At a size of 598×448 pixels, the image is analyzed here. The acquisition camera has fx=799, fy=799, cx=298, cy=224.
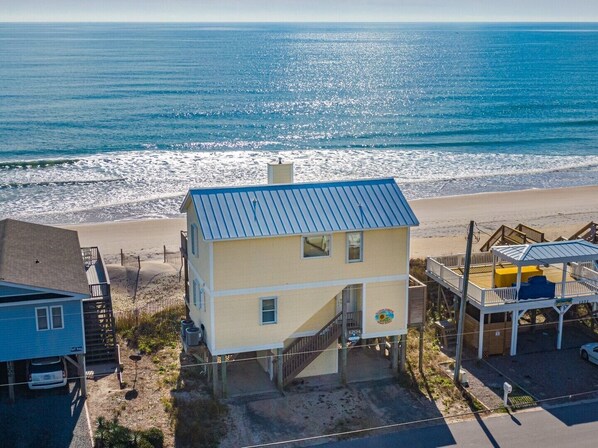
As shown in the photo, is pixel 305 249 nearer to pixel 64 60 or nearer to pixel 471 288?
pixel 471 288

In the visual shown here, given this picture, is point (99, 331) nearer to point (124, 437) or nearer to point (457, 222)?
point (124, 437)

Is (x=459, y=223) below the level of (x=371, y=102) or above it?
below

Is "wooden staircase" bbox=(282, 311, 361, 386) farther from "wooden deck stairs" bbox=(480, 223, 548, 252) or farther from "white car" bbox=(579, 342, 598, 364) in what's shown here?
"wooden deck stairs" bbox=(480, 223, 548, 252)

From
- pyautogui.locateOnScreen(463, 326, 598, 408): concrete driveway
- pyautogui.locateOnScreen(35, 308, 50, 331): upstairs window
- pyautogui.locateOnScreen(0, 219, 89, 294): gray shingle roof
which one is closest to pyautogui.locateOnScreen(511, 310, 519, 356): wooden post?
pyautogui.locateOnScreen(463, 326, 598, 408): concrete driveway

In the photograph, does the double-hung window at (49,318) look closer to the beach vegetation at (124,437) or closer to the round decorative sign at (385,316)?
the beach vegetation at (124,437)

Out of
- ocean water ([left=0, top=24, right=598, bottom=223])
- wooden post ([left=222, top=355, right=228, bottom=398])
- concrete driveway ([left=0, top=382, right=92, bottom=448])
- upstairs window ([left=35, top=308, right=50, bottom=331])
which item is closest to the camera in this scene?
concrete driveway ([left=0, top=382, right=92, bottom=448])

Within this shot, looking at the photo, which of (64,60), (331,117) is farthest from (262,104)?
(64,60)

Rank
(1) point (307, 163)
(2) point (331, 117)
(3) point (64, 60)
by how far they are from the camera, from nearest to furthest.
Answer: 1. (1) point (307, 163)
2. (2) point (331, 117)
3. (3) point (64, 60)
